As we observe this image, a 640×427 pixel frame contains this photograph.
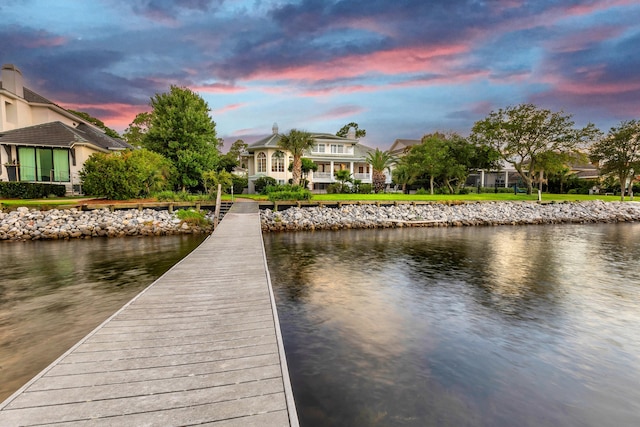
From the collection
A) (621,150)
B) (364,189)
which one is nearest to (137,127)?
(364,189)

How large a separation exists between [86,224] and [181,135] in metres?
14.1

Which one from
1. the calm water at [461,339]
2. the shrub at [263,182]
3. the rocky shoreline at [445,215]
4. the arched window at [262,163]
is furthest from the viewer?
the arched window at [262,163]

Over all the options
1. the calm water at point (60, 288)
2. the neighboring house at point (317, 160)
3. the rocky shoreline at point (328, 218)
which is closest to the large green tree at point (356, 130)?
the neighboring house at point (317, 160)

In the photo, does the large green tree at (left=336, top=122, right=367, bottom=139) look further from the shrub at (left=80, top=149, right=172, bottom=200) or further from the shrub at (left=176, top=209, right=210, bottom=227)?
the shrub at (left=176, top=209, right=210, bottom=227)

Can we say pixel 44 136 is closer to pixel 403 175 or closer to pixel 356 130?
pixel 403 175

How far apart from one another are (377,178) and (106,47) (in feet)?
96.2

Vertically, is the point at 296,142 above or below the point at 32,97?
below

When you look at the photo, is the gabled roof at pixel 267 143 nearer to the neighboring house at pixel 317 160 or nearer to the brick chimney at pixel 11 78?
the neighboring house at pixel 317 160

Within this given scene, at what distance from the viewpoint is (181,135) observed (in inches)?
1238

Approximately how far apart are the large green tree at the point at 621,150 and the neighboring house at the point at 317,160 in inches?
1154

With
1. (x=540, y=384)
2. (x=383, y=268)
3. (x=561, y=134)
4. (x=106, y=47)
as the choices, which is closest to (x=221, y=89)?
(x=106, y=47)

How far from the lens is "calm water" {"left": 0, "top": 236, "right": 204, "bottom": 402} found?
6.60 metres

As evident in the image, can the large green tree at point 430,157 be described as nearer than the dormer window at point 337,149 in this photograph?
Yes

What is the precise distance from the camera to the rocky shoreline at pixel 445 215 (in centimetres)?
2442
